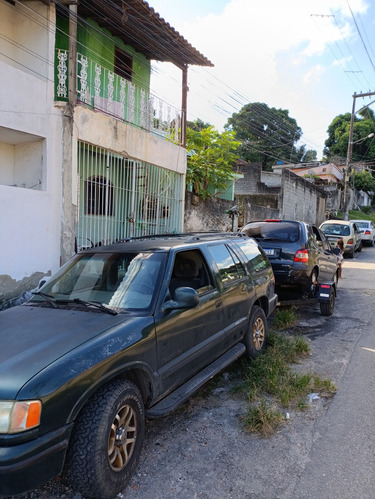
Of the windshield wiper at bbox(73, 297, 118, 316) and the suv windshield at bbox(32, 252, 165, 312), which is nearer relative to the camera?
the windshield wiper at bbox(73, 297, 118, 316)

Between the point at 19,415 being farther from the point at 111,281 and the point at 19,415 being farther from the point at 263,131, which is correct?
the point at 263,131

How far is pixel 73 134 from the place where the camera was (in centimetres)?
788

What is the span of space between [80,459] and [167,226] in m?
9.37

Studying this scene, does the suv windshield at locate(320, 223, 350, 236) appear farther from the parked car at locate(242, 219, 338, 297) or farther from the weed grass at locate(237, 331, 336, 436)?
the weed grass at locate(237, 331, 336, 436)

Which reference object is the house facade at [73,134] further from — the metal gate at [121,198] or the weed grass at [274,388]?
the weed grass at [274,388]

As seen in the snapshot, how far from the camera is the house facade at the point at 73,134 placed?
713 cm

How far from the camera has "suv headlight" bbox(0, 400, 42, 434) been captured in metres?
2.08

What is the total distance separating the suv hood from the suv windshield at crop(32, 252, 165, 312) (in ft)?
0.81

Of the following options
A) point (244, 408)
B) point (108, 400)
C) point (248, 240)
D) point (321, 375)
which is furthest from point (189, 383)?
point (248, 240)

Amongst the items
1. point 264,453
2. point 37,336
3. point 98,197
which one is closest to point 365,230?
point 98,197

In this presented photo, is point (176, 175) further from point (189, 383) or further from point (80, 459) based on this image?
point (80, 459)

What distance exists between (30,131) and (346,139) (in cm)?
4210

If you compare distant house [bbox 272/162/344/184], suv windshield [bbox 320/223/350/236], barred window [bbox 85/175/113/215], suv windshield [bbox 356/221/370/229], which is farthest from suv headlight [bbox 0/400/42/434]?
distant house [bbox 272/162/344/184]

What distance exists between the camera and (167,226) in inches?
451
